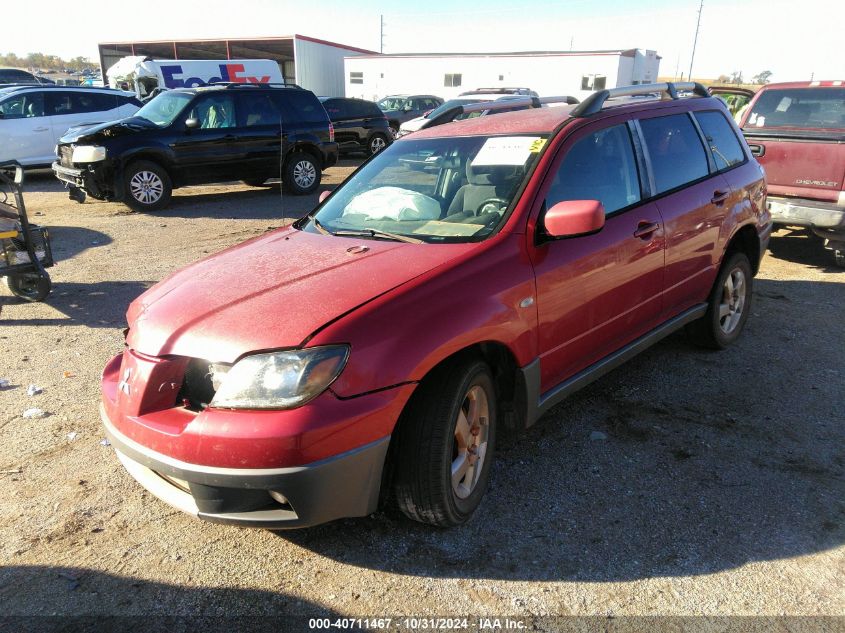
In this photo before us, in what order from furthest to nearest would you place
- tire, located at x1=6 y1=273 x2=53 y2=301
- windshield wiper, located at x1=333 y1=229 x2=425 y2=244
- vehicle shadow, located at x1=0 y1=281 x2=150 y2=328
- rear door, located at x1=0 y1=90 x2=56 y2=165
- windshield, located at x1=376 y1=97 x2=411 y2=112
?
windshield, located at x1=376 y1=97 x2=411 y2=112
rear door, located at x1=0 y1=90 x2=56 y2=165
tire, located at x1=6 y1=273 x2=53 y2=301
vehicle shadow, located at x1=0 y1=281 x2=150 y2=328
windshield wiper, located at x1=333 y1=229 x2=425 y2=244

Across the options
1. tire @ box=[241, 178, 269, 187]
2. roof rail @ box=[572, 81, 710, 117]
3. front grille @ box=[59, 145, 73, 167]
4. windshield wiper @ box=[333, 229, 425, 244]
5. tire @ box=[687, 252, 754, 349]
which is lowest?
tire @ box=[241, 178, 269, 187]

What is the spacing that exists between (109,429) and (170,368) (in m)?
0.47

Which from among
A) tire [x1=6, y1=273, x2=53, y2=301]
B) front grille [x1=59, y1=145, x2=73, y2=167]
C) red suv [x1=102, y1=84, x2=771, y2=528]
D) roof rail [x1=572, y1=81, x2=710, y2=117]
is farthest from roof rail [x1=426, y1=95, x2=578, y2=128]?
front grille [x1=59, y1=145, x2=73, y2=167]

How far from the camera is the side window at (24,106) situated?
12.8 m

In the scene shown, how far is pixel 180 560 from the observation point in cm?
267

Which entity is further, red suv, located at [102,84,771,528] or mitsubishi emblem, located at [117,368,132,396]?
mitsubishi emblem, located at [117,368,132,396]

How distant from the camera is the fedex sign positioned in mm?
23812

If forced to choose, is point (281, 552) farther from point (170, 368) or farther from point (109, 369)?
point (109, 369)

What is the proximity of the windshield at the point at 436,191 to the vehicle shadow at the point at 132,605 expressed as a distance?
1.74 meters

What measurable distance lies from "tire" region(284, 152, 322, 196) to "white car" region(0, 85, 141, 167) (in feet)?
16.2

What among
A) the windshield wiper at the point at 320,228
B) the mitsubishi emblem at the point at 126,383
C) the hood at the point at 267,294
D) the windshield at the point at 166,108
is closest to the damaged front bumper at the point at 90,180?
the windshield at the point at 166,108

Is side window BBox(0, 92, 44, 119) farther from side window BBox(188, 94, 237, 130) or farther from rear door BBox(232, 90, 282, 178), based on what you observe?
rear door BBox(232, 90, 282, 178)

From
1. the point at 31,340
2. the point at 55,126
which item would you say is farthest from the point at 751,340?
the point at 55,126

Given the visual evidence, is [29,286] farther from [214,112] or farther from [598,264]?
[214,112]
